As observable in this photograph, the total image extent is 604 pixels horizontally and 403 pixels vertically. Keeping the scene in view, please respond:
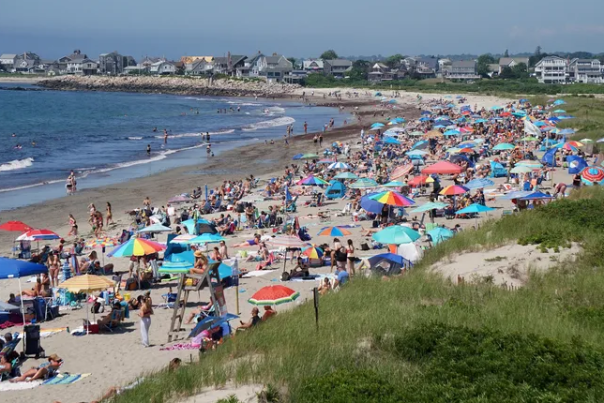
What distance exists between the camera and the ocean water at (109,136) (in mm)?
37094

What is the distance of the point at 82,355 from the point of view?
13.3 metres

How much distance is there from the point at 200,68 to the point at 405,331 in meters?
160

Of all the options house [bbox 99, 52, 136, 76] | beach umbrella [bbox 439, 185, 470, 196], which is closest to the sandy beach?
beach umbrella [bbox 439, 185, 470, 196]

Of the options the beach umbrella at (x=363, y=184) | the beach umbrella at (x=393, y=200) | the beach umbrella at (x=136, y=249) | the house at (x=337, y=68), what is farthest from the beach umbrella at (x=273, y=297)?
the house at (x=337, y=68)

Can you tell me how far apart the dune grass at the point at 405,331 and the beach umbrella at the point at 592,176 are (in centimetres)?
980

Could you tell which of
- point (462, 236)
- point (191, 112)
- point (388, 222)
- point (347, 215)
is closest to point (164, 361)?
point (462, 236)

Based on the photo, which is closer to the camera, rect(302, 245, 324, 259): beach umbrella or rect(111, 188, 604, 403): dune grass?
rect(111, 188, 604, 403): dune grass

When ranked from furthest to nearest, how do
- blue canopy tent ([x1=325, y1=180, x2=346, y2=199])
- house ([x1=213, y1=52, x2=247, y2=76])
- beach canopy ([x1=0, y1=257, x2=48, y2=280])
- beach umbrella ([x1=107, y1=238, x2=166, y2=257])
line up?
house ([x1=213, y1=52, x2=247, y2=76]) → blue canopy tent ([x1=325, y1=180, x2=346, y2=199]) → beach umbrella ([x1=107, y1=238, x2=166, y2=257]) → beach canopy ([x1=0, y1=257, x2=48, y2=280])

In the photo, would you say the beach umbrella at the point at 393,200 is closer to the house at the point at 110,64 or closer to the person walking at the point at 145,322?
the person walking at the point at 145,322

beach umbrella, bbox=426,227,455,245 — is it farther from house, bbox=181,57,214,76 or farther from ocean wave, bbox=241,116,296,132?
house, bbox=181,57,214,76

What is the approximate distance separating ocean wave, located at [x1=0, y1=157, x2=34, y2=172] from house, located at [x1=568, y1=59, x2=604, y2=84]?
12622 centimetres

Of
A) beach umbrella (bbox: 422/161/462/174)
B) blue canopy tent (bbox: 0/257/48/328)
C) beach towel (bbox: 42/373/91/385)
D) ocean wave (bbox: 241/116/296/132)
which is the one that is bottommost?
beach towel (bbox: 42/373/91/385)

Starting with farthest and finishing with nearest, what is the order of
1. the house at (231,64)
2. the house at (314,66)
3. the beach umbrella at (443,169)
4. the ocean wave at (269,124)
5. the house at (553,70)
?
the house at (314,66) → the house at (231,64) → the house at (553,70) → the ocean wave at (269,124) → the beach umbrella at (443,169)

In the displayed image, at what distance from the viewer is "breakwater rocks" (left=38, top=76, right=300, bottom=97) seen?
431ft
